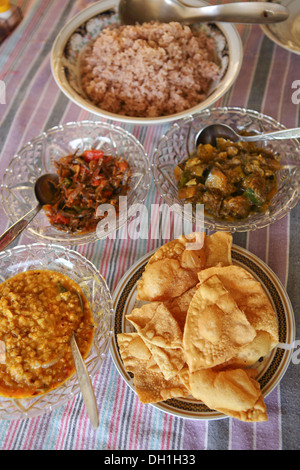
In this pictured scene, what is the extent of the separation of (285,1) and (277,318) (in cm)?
189

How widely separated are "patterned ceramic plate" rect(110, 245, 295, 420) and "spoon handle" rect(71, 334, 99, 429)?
0.14m

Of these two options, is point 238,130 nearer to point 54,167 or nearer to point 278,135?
point 278,135

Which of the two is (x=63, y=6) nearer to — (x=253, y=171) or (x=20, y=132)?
(x=20, y=132)

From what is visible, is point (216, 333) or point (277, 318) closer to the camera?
point (216, 333)

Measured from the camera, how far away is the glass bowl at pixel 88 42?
1.77 meters

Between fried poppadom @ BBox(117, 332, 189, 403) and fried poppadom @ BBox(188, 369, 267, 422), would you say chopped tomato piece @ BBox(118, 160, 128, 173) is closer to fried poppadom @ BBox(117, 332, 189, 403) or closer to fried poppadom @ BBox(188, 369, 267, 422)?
fried poppadom @ BBox(117, 332, 189, 403)

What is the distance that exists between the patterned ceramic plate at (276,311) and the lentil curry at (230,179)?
0.64ft

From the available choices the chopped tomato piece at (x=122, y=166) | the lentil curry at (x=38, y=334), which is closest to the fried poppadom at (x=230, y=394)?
the lentil curry at (x=38, y=334)

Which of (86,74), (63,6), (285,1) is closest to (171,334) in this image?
(86,74)

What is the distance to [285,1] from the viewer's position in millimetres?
2158

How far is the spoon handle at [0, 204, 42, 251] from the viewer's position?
147 centimetres

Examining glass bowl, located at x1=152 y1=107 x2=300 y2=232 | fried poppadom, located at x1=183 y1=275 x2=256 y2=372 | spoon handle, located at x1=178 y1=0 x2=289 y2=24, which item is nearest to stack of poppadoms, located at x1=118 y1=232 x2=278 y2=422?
fried poppadom, located at x1=183 y1=275 x2=256 y2=372

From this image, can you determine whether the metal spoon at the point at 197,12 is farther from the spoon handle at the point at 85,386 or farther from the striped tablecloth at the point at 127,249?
the spoon handle at the point at 85,386

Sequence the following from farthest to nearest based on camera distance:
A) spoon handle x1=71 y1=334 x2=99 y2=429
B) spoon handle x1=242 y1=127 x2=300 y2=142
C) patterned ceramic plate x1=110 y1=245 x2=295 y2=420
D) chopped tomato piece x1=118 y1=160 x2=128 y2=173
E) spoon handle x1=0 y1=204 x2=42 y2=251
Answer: chopped tomato piece x1=118 y1=160 x2=128 y2=173, spoon handle x1=242 y1=127 x2=300 y2=142, spoon handle x1=0 y1=204 x2=42 y2=251, patterned ceramic plate x1=110 y1=245 x2=295 y2=420, spoon handle x1=71 y1=334 x2=99 y2=429
